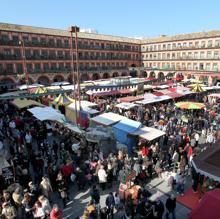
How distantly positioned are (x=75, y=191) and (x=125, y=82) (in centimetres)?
2245

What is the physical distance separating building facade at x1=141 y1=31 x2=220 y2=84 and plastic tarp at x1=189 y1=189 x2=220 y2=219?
136ft

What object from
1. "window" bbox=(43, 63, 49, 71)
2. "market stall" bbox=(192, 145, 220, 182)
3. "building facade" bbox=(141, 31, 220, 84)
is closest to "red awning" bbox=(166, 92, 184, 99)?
"market stall" bbox=(192, 145, 220, 182)

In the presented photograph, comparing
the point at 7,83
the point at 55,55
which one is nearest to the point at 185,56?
the point at 55,55

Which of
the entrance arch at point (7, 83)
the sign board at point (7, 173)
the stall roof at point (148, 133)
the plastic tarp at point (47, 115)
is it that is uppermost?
the entrance arch at point (7, 83)

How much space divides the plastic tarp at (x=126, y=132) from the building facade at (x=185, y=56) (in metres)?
35.6

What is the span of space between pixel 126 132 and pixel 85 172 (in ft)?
13.0

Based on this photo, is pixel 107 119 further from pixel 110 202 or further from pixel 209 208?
pixel 209 208

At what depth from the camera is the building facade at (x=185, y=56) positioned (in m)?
42.4

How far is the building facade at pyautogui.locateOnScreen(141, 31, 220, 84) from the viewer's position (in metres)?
42.4

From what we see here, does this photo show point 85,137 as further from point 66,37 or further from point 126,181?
point 66,37

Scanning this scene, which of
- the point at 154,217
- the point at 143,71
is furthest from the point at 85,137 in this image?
the point at 143,71

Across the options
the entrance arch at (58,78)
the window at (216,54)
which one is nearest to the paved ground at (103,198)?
the entrance arch at (58,78)

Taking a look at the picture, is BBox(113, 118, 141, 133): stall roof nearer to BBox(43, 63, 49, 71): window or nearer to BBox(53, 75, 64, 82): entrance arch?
BBox(43, 63, 49, 71): window

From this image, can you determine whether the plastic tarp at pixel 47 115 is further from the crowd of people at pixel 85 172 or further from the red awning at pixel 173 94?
the red awning at pixel 173 94
